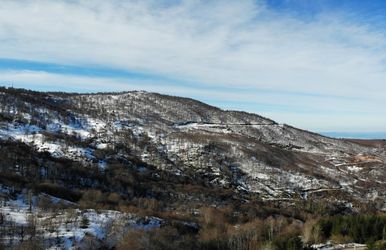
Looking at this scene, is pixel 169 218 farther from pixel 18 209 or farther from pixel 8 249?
pixel 8 249

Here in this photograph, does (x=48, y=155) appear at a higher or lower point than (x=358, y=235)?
higher

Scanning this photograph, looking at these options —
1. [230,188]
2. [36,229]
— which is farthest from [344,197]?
[36,229]

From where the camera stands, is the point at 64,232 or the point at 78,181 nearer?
the point at 64,232

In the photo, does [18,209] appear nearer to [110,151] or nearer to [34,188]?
[34,188]

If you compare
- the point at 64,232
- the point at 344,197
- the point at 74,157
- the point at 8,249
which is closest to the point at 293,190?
the point at 344,197

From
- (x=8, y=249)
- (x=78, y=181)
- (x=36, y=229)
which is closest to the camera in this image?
(x=8, y=249)

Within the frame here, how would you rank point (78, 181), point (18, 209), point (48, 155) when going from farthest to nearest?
point (48, 155) < point (78, 181) < point (18, 209)

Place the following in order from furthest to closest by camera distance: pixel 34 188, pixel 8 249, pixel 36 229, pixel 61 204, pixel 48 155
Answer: pixel 48 155 → pixel 34 188 → pixel 61 204 → pixel 36 229 → pixel 8 249

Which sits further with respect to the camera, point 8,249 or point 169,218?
point 169,218

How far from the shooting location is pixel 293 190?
19000 centimetres

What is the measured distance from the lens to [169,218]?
10588 centimetres

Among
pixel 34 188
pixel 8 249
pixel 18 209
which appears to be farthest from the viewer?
pixel 34 188

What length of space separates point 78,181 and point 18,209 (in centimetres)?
4408

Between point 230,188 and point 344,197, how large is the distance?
156 ft
